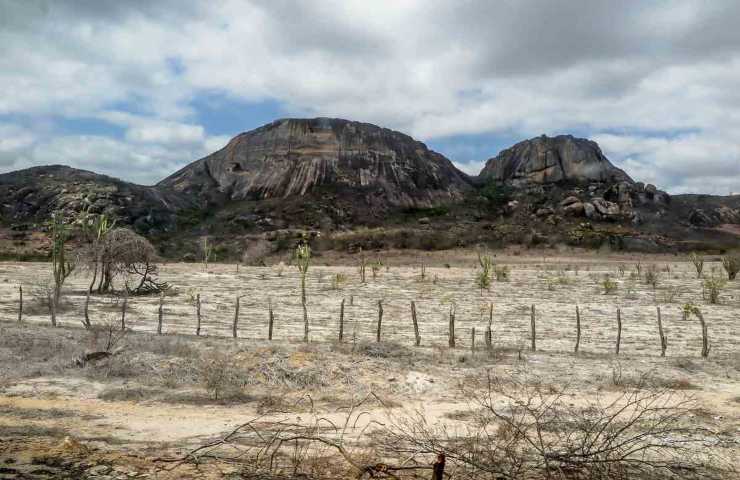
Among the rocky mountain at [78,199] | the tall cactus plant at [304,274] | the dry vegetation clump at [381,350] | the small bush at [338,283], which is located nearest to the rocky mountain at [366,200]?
the rocky mountain at [78,199]

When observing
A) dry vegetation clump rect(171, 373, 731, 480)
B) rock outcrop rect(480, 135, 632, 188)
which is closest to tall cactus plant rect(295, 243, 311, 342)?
dry vegetation clump rect(171, 373, 731, 480)

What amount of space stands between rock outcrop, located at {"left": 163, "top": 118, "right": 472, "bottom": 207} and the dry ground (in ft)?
166

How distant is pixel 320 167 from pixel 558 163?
33457 mm

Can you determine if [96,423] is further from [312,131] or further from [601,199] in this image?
[312,131]

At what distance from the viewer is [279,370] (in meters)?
10.1

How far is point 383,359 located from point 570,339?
6077 millimetres

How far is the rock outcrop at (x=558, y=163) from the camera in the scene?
77562 mm

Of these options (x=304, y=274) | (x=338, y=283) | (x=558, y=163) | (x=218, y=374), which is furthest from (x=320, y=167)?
(x=218, y=374)

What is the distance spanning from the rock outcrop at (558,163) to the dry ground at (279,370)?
60.3m

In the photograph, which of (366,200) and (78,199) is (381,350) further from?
(366,200)

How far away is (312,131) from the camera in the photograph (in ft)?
252

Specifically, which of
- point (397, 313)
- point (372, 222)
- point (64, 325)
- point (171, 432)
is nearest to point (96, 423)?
point (171, 432)

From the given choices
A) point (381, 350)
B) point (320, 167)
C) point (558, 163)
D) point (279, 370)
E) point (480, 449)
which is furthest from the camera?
point (558, 163)

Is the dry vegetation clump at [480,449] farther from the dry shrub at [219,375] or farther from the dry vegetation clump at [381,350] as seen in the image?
the dry vegetation clump at [381,350]
